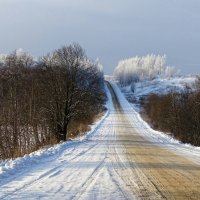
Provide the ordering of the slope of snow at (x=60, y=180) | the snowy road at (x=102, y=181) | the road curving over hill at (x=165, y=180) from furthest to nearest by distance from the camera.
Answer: the road curving over hill at (x=165, y=180) → the snowy road at (x=102, y=181) → the slope of snow at (x=60, y=180)

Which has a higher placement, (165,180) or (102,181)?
(102,181)

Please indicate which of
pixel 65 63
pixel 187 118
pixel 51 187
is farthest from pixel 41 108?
pixel 51 187

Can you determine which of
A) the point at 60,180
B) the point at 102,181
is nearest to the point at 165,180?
the point at 102,181

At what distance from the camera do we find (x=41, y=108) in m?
34.6

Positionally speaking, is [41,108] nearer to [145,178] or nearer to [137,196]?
[145,178]

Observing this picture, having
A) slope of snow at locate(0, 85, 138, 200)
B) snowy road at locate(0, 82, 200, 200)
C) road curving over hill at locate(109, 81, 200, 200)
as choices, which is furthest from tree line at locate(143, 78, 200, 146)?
slope of snow at locate(0, 85, 138, 200)

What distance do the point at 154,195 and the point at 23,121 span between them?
20.1m

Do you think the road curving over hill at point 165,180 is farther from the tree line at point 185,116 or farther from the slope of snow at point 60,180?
the tree line at point 185,116

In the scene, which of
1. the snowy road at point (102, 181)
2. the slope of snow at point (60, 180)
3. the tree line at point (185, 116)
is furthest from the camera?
the tree line at point (185, 116)

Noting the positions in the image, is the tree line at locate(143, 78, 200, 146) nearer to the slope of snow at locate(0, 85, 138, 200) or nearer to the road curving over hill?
the road curving over hill

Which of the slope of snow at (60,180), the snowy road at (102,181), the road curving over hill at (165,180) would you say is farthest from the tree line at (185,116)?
the slope of snow at (60,180)

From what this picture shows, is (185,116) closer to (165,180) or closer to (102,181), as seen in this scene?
(165,180)

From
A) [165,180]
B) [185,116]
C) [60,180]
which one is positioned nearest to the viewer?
[60,180]

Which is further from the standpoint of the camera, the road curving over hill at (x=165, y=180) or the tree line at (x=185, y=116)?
the tree line at (x=185, y=116)
